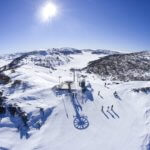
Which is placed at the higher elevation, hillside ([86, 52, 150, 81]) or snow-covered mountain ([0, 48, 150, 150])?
hillside ([86, 52, 150, 81])

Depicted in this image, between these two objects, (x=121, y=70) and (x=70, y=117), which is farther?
(x=121, y=70)

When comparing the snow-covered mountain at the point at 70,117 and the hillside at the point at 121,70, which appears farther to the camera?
the hillside at the point at 121,70

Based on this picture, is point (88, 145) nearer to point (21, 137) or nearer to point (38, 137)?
point (38, 137)

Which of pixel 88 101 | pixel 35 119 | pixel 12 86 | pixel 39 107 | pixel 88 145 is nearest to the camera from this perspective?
pixel 88 145

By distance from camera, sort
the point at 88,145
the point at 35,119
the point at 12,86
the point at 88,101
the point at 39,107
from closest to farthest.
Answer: the point at 88,145
the point at 35,119
the point at 39,107
the point at 88,101
the point at 12,86

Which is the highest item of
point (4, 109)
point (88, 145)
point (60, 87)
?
point (60, 87)

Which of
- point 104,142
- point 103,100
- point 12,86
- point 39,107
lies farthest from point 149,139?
point 12,86

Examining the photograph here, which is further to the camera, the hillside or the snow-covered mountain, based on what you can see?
the hillside

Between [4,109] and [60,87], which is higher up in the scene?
[60,87]

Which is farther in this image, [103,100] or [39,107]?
[103,100]

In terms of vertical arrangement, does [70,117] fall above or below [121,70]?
below

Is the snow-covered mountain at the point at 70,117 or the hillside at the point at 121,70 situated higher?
the hillside at the point at 121,70
